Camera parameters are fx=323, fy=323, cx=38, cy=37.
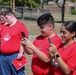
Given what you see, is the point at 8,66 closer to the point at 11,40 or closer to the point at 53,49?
the point at 11,40

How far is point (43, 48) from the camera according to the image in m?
4.46

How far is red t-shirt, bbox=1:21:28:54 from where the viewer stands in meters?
6.29

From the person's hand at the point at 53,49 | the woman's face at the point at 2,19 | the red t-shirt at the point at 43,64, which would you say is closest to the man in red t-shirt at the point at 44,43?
the red t-shirt at the point at 43,64

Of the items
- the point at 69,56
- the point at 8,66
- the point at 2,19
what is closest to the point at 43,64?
the point at 69,56

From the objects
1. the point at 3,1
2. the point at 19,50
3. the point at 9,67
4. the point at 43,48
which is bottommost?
the point at 3,1

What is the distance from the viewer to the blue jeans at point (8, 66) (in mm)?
6480

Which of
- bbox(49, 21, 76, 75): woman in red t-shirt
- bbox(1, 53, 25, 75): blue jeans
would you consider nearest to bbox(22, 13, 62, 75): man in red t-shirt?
bbox(49, 21, 76, 75): woman in red t-shirt

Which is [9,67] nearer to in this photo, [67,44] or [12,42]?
[12,42]

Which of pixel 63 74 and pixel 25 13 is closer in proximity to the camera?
pixel 63 74

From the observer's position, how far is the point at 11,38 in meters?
6.34

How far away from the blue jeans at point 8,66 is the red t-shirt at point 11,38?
6.3 inches

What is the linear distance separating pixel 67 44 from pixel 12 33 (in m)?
2.45

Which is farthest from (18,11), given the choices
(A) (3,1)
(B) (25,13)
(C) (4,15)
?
(C) (4,15)

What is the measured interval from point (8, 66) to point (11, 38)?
0.66m
